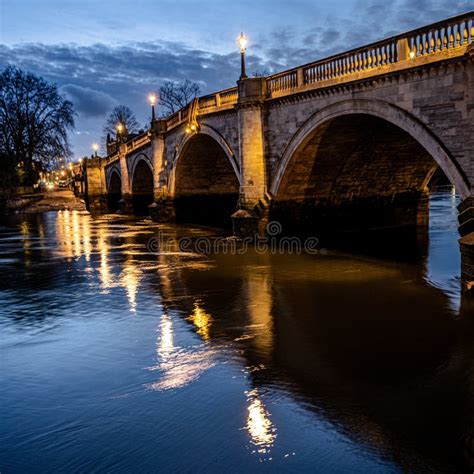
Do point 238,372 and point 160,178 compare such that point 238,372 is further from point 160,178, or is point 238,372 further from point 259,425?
point 160,178

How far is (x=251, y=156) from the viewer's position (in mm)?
19812

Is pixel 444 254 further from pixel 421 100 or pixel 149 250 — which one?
pixel 149 250

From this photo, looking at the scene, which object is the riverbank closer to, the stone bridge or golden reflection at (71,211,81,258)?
golden reflection at (71,211,81,258)

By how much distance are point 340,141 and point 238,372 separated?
40.0 ft

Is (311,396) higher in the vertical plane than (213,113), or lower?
lower

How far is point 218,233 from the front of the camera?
2483cm

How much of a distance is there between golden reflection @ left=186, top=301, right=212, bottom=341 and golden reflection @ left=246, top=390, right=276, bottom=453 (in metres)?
2.68

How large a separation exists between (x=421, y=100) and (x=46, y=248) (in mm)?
15488

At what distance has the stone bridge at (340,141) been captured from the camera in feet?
38.3

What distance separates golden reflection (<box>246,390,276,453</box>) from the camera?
5398 millimetres

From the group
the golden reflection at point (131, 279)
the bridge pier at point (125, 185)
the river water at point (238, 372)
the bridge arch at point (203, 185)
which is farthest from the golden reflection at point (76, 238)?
the bridge pier at point (125, 185)

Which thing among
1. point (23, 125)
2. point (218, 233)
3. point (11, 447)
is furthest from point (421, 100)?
point (23, 125)

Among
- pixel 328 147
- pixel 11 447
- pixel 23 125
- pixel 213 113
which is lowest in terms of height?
pixel 11 447

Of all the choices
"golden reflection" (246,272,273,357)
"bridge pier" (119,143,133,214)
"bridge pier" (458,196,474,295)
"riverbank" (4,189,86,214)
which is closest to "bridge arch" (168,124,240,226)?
"bridge pier" (119,143,133,214)
